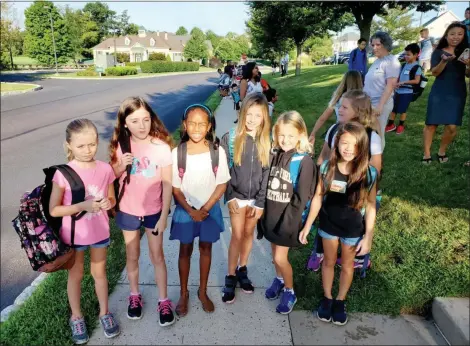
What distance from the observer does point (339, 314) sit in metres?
2.62

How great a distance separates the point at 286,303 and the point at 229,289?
487 mm

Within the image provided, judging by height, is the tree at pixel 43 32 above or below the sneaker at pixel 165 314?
above

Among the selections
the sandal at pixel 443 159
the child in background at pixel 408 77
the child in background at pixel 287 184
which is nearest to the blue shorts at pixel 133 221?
the child in background at pixel 287 184

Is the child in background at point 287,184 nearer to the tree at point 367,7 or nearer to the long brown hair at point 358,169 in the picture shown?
the long brown hair at point 358,169

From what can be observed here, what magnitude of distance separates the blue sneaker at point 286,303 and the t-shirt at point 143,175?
1.29 metres

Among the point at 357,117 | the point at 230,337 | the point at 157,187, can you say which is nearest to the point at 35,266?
the point at 157,187

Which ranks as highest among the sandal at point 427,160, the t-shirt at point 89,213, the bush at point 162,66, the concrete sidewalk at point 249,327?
the bush at point 162,66

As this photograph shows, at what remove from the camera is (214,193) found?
2.55 metres

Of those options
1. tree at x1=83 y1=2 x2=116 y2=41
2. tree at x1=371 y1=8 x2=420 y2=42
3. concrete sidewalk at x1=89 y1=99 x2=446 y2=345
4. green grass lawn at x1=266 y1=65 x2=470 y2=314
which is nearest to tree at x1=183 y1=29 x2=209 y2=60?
tree at x1=83 y1=2 x2=116 y2=41

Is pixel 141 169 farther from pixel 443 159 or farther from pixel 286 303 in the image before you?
pixel 443 159

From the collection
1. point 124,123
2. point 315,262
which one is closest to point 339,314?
point 315,262

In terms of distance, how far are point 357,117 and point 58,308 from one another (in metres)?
2.84

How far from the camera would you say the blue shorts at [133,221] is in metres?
2.52

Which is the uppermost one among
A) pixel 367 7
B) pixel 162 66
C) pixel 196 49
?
pixel 196 49
